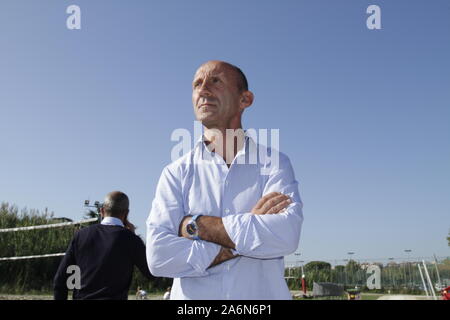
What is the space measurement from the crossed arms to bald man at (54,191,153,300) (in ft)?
4.26

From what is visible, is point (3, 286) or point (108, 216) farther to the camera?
point (3, 286)

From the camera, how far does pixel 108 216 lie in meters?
3.85

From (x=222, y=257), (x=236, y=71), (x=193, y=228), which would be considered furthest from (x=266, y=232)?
(x=236, y=71)

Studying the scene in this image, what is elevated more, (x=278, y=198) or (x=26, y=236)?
(x=278, y=198)

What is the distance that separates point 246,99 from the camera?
2.76 metres

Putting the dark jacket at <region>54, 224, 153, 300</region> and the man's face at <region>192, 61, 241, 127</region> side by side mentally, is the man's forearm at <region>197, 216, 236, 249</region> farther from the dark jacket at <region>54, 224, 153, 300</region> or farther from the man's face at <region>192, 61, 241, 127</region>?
the dark jacket at <region>54, 224, 153, 300</region>

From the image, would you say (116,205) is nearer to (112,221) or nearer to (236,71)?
(112,221)

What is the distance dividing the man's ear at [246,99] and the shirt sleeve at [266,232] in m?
0.78

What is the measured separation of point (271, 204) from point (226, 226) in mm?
299

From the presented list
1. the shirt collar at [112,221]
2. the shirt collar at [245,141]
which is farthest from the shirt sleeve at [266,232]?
the shirt collar at [112,221]

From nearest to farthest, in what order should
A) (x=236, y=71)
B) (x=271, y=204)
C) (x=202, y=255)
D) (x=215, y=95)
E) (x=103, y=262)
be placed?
1. (x=202, y=255)
2. (x=271, y=204)
3. (x=215, y=95)
4. (x=236, y=71)
5. (x=103, y=262)
